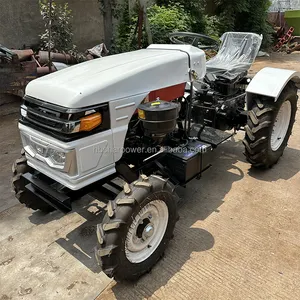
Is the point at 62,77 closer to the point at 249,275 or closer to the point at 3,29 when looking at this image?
the point at 249,275

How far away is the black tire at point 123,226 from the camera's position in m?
1.79

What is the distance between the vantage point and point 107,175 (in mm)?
2146

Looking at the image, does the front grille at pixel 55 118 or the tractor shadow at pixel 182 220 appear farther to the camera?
the tractor shadow at pixel 182 220

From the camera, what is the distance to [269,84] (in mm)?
3076

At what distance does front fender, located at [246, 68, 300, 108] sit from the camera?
2.99 metres

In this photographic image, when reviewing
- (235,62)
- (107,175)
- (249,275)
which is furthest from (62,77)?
(235,62)

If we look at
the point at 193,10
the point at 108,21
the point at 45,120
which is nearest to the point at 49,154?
the point at 45,120

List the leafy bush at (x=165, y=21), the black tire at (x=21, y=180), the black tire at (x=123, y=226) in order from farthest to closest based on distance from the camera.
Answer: the leafy bush at (x=165, y=21), the black tire at (x=21, y=180), the black tire at (x=123, y=226)

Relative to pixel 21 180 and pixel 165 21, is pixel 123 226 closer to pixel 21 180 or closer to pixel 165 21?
pixel 21 180

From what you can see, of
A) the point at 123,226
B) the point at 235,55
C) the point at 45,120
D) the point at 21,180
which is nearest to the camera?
the point at 123,226

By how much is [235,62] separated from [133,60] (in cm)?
197

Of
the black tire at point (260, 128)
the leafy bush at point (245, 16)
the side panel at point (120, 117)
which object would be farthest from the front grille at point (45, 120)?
the leafy bush at point (245, 16)

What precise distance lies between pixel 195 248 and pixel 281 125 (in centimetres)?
205

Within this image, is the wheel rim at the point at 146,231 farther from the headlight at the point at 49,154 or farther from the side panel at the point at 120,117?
the headlight at the point at 49,154
